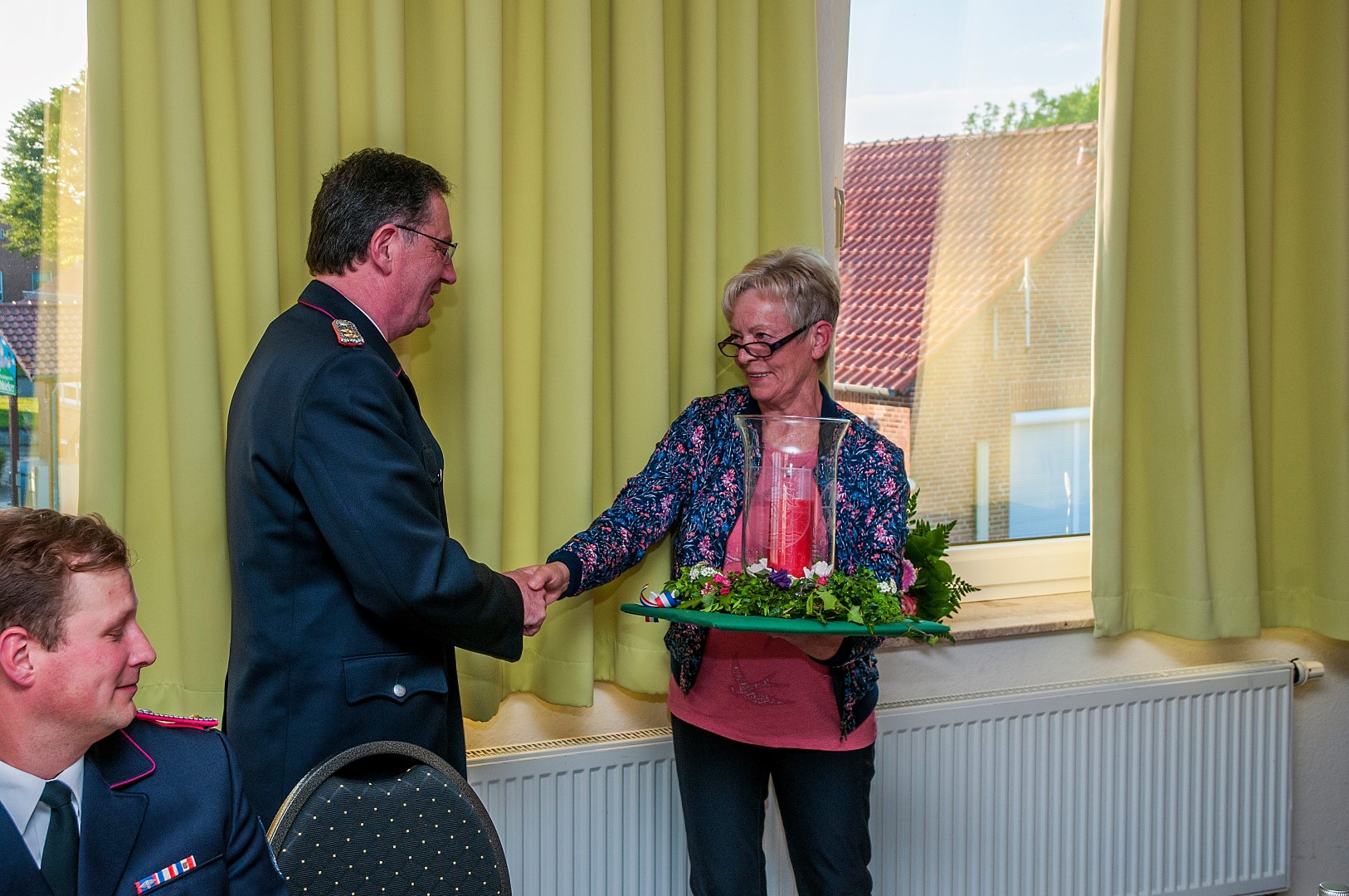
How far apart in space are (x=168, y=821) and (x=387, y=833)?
29cm

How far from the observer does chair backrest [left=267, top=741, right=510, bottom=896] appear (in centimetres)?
138

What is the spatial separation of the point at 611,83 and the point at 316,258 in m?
0.79

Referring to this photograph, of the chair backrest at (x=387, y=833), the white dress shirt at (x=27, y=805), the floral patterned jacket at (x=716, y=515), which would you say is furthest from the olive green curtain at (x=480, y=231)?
the white dress shirt at (x=27, y=805)

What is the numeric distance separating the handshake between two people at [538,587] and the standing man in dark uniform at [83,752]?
2.38 ft

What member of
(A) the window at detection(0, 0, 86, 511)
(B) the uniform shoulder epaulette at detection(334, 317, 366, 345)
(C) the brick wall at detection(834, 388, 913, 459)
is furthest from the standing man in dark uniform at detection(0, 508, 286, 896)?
(C) the brick wall at detection(834, 388, 913, 459)

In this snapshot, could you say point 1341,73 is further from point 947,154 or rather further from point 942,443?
point 942,443

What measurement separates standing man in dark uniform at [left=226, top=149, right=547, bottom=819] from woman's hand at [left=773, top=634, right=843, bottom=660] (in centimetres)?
49

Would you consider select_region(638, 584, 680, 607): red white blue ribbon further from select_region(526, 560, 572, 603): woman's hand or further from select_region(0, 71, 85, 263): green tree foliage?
select_region(0, 71, 85, 263): green tree foliage

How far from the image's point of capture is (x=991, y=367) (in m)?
3.01

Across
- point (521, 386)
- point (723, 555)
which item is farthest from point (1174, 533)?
point (521, 386)

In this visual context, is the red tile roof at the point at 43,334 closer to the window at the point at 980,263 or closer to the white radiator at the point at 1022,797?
the white radiator at the point at 1022,797

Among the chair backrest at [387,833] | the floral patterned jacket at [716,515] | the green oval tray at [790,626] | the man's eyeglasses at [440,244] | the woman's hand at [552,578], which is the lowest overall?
the chair backrest at [387,833]

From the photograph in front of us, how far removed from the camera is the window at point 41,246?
79.9 inches

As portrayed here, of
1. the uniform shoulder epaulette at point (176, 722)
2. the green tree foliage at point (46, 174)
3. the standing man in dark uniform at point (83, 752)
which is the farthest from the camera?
the green tree foliage at point (46, 174)
